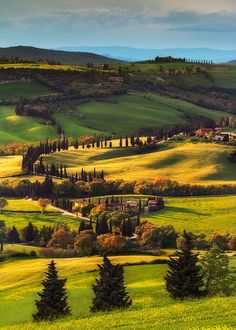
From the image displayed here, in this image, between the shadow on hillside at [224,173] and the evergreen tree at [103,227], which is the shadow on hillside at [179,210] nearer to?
the evergreen tree at [103,227]

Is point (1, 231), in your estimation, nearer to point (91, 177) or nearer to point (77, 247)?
point (77, 247)

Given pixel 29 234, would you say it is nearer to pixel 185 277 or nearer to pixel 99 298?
pixel 99 298

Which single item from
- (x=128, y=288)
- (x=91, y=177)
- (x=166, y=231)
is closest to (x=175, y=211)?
(x=166, y=231)

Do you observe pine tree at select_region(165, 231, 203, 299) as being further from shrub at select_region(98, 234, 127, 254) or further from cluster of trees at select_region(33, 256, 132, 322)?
shrub at select_region(98, 234, 127, 254)

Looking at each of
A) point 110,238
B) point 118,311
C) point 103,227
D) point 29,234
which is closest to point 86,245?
point 110,238

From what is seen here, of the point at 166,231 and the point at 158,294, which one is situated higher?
the point at 158,294

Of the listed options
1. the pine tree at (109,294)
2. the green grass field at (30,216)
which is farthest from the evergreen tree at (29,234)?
the pine tree at (109,294)

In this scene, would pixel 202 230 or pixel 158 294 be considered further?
pixel 202 230

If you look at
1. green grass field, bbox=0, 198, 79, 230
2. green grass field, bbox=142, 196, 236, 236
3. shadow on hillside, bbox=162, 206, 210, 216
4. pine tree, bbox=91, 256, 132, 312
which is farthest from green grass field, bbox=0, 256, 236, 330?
shadow on hillside, bbox=162, 206, 210, 216
